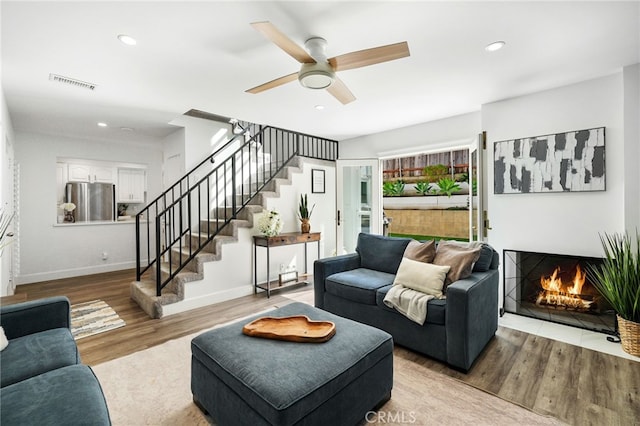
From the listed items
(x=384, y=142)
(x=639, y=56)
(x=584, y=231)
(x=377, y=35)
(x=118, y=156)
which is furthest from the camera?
(x=118, y=156)

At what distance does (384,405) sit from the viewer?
1.88 m

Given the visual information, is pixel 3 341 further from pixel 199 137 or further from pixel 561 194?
pixel 561 194

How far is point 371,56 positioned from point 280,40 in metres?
0.63

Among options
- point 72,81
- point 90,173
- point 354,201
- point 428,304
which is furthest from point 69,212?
point 428,304

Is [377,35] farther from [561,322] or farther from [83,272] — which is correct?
[83,272]

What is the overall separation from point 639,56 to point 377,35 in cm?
238

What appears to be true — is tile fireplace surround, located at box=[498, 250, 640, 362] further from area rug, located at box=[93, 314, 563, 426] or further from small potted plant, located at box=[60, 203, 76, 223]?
small potted plant, located at box=[60, 203, 76, 223]

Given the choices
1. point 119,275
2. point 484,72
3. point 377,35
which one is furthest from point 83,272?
point 484,72

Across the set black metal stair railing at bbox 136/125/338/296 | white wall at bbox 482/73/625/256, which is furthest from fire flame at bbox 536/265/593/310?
black metal stair railing at bbox 136/125/338/296

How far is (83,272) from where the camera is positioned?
17.5ft

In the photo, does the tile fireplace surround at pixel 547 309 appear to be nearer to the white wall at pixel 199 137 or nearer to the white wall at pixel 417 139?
the white wall at pixel 417 139

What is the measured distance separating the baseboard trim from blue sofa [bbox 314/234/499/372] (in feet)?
15.0

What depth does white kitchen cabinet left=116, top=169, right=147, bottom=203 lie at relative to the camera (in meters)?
5.86

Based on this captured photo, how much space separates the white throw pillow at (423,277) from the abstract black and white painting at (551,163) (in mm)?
1732
